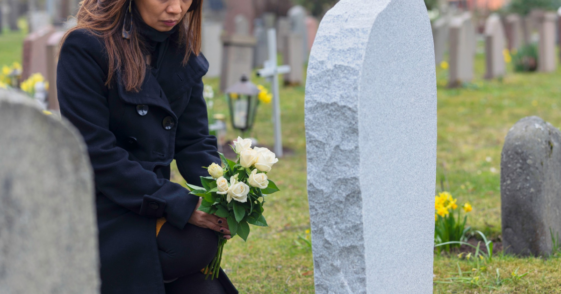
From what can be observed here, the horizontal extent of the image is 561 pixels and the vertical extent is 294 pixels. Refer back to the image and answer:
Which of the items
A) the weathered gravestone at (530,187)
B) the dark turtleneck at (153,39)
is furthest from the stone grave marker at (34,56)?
the weathered gravestone at (530,187)

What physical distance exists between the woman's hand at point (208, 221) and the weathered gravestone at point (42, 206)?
99 centimetres

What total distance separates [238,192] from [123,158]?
1.43 ft

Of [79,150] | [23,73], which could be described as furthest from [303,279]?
[23,73]

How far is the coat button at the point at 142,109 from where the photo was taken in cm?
210

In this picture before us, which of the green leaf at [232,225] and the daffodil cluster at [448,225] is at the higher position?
the green leaf at [232,225]

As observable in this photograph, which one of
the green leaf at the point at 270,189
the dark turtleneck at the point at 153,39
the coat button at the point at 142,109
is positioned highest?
the dark turtleneck at the point at 153,39

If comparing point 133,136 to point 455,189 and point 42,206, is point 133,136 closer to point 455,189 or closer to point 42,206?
point 42,206

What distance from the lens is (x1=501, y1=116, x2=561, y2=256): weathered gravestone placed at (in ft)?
9.91

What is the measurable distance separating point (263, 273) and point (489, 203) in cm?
207

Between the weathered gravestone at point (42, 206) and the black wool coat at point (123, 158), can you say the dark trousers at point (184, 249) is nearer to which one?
the black wool coat at point (123, 158)

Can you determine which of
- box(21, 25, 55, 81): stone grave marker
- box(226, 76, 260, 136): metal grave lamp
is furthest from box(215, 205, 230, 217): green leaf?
box(21, 25, 55, 81): stone grave marker

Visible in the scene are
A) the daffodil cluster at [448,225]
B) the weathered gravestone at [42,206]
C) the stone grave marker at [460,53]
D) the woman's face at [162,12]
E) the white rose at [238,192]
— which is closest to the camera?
the weathered gravestone at [42,206]

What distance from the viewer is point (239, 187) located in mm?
1947

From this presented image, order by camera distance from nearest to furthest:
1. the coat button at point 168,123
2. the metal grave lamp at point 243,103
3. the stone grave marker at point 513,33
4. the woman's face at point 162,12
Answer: the woman's face at point 162,12, the coat button at point 168,123, the metal grave lamp at point 243,103, the stone grave marker at point 513,33
